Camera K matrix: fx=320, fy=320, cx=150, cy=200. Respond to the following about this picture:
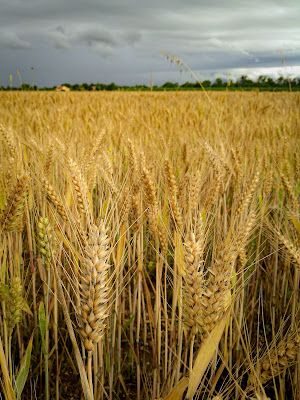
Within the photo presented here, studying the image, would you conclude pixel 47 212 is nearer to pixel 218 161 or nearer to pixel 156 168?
pixel 156 168

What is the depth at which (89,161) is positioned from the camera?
1.40 metres

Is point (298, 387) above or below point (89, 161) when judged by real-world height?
below

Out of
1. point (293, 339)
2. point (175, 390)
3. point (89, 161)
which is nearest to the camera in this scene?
point (175, 390)

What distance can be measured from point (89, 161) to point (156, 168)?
1.28 ft

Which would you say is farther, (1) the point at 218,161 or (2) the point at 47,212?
(1) the point at 218,161

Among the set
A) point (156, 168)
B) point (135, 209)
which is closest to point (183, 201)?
point (135, 209)

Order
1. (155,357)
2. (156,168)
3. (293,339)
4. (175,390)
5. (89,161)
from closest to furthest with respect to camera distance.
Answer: (175,390)
(293,339)
(155,357)
(89,161)
(156,168)

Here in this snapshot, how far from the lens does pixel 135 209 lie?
118 cm

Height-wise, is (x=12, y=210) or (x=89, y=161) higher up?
(x=89, y=161)

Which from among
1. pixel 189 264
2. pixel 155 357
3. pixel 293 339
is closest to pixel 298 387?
pixel 293 339

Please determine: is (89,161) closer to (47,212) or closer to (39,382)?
(47,212)

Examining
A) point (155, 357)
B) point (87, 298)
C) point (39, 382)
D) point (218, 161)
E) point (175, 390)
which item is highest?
point (218, 161)

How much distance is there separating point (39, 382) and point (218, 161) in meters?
1.22

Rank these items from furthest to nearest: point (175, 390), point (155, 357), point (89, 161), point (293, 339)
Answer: point (89, 161), point (155, 357), point (293, 339), point (175, 390)
